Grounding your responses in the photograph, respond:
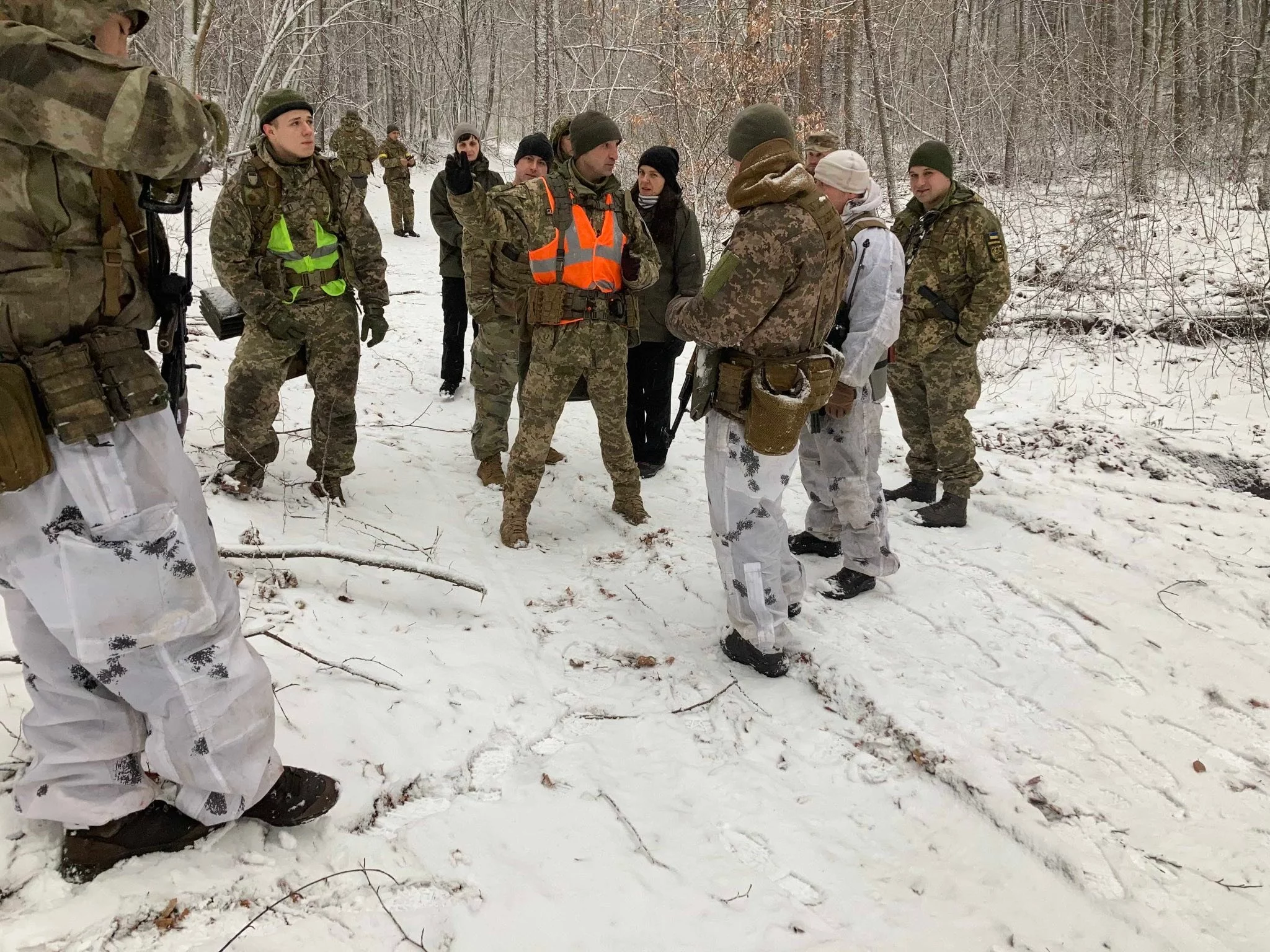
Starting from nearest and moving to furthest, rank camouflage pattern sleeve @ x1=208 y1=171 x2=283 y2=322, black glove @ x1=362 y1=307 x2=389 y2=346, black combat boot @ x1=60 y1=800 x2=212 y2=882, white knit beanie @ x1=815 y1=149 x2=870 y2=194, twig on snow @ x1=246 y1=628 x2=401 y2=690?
black combat boot @ x1=60 y1=800 x2=212 y2=882, twig on snow @ x1=246 y1=628 x2=401 y2=690, white knit beanie @ x1=815 y1=149 x2=870 y2=194, camouflage pattern sleeve @ x1=208 y1=171 x2=283 y2=322, black glove @ x1=362 y1=307 x2=389 y2=346

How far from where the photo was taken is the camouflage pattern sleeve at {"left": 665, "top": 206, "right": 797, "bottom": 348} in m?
3.03

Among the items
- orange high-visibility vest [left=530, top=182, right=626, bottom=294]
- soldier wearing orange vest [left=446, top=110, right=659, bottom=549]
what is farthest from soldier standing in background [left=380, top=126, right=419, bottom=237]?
orange high-visibility vest [left=530, top=182, right=626, bottom=294]

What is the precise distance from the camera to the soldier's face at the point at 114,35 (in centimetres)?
175

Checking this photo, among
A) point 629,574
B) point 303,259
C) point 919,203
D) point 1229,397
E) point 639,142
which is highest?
point 639,142

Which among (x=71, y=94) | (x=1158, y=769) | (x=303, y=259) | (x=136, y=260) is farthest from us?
(x=303, y=259)

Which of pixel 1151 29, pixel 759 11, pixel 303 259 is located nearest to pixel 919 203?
pixel 303 259

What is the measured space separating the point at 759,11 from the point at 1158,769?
1097 cm

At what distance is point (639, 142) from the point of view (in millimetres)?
16625

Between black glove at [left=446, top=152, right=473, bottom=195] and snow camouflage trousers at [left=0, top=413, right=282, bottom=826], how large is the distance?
2.52m

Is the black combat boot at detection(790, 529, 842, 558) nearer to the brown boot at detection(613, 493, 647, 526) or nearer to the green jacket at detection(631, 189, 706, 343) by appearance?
the brown boot at detection(613, 493, 647, 526)

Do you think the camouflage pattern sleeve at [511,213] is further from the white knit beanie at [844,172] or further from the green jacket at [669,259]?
the white knit beanie at [844,172]

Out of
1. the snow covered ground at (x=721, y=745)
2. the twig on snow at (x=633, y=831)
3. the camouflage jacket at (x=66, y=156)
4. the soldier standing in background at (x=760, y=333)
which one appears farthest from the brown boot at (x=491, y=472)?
the camouflage jacket at (x=66, y=156)

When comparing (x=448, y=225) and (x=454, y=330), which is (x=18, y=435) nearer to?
(x=448, y=225)

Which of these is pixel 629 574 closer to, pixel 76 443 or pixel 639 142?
pixel 76 443
